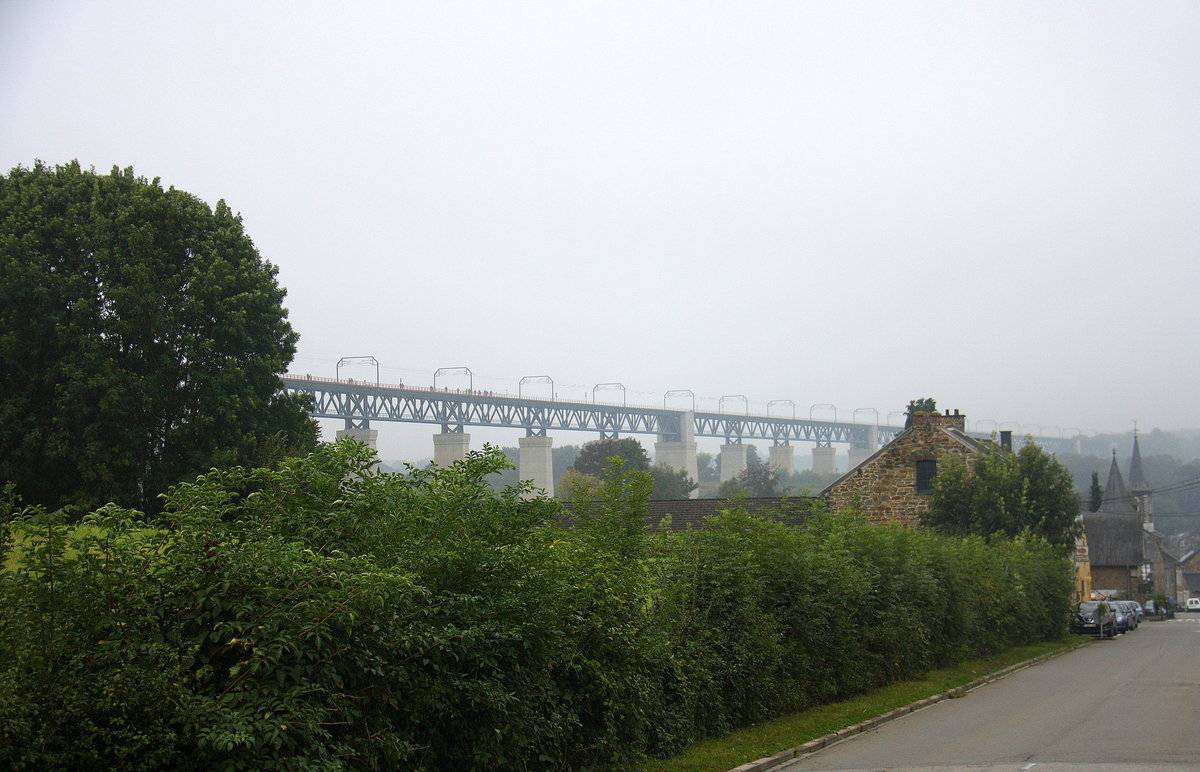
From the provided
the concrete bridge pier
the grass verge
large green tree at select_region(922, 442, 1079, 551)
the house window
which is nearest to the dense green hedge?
the grass verge

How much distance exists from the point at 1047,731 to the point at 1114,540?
262ft

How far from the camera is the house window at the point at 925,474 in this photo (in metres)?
43.9

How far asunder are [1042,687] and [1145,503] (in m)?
122

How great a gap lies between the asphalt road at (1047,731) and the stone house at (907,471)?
58.4 feet

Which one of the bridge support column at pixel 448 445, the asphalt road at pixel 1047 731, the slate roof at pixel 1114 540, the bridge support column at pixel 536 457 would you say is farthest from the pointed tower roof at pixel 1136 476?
the asphalt road at pixel 1047 731

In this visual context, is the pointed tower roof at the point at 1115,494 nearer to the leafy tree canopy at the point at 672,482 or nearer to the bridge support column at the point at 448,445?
the leafy tree canopy at the point at 672,482

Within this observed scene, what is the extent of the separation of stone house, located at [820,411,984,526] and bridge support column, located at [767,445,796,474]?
359ft

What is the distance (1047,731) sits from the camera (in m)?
15.7

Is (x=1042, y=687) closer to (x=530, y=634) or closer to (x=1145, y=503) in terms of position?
(x=530, y=634)

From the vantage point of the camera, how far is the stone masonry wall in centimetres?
4378

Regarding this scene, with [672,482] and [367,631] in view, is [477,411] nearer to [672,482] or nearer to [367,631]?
[672,482]

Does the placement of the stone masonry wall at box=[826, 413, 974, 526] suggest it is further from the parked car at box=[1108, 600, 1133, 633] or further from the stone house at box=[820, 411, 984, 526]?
the parked car at box=[1108, 600, 1133, 633]

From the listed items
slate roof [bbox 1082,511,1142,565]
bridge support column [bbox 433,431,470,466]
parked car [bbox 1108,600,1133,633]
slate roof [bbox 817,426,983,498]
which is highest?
bridge support column [bbox 433,431,470,466]

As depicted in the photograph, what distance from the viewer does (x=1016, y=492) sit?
4072cm
